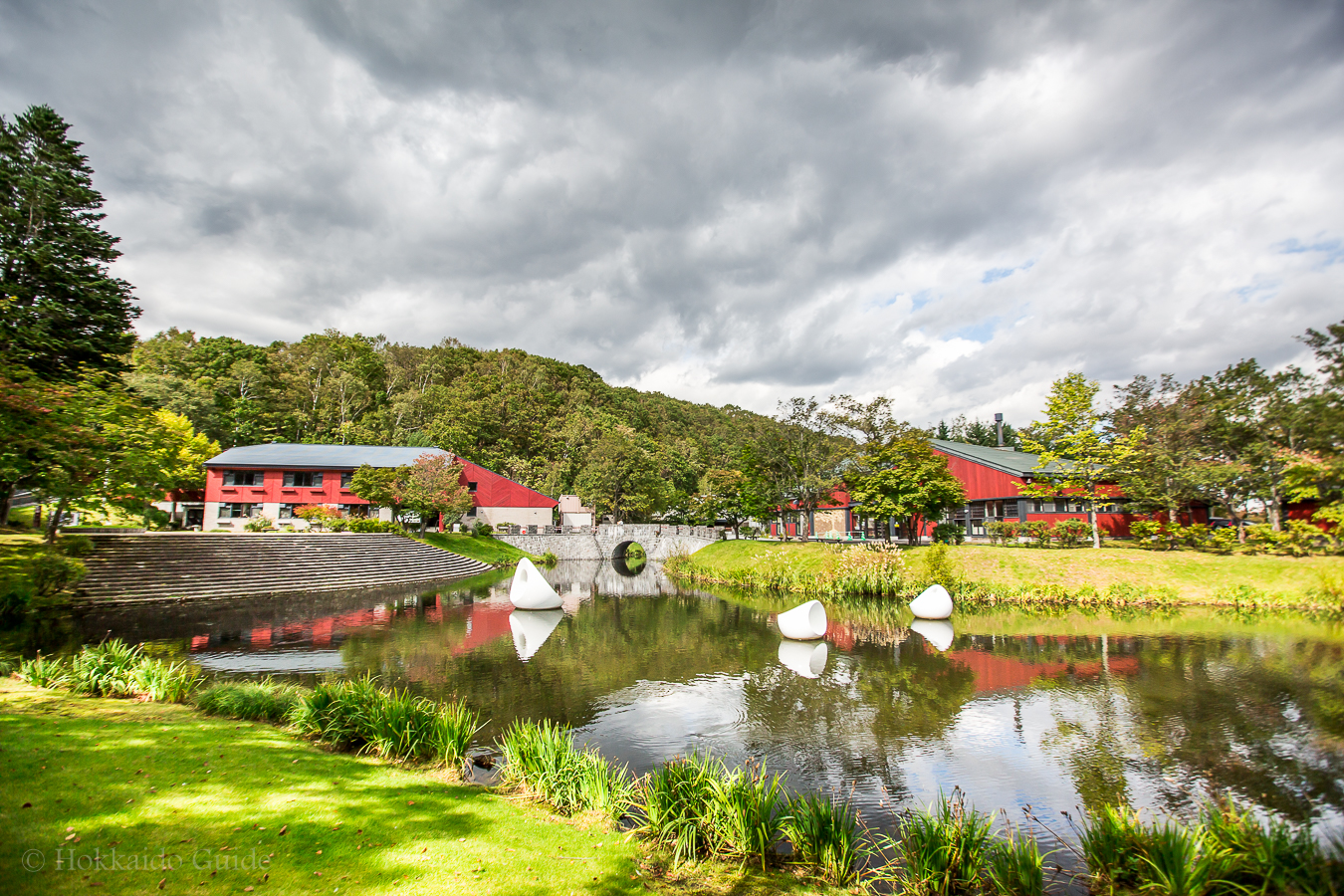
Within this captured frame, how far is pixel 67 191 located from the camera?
28250 millimetres

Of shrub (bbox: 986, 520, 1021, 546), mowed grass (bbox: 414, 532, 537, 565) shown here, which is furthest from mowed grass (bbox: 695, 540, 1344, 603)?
mowed grass (bbox: 414, 532, 537, 565)

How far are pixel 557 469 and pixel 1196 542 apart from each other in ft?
179

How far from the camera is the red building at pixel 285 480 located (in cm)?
4662

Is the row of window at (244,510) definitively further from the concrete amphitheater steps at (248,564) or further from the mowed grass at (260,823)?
the mowed grass at (260,823)

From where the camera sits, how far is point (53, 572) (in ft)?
69.8

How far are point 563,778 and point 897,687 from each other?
34.1 feet

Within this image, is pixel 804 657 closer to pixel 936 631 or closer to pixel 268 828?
pixel 936 631

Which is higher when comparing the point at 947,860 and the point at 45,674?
the point at 45,674

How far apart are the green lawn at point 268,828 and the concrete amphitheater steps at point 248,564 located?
71.4ft

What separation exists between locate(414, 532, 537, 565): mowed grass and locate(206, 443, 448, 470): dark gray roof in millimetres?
8604

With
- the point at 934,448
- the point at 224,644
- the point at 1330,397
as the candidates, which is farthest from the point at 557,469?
the point at 1330,397


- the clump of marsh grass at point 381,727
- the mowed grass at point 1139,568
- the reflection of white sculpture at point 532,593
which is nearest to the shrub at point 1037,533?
the mowed grass at point 1139,568

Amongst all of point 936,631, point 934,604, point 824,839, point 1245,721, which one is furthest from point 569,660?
point 1245,721

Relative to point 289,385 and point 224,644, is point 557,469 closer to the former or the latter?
point 289,385
